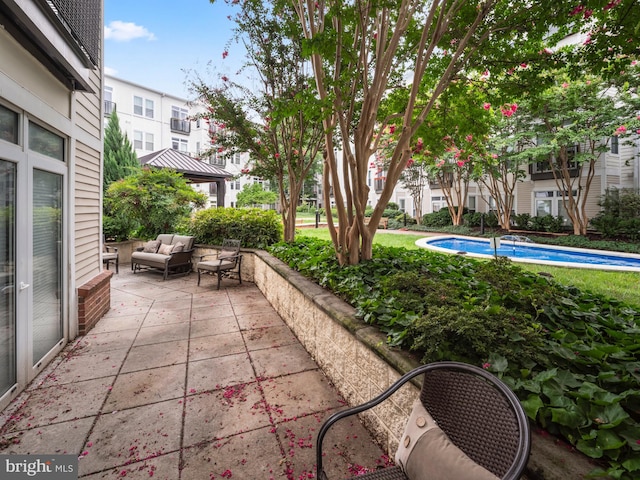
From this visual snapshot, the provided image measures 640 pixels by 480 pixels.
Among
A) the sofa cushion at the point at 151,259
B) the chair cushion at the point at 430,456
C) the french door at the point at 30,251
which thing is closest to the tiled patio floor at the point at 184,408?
the french door at the point at 30,251

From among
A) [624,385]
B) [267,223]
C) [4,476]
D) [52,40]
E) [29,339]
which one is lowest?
[4,476]

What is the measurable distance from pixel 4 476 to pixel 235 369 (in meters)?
1.71

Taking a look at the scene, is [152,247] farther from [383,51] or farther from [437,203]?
[437,203]

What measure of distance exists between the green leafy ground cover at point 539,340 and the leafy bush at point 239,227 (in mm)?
4522

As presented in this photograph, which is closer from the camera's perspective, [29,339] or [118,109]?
[29,339]

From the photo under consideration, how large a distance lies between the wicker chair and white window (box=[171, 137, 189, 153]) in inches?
1027

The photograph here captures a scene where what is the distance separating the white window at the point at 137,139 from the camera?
2120 cm

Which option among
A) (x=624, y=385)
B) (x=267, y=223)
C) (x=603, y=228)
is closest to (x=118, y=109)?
(x=267, y=223)

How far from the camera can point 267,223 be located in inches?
320

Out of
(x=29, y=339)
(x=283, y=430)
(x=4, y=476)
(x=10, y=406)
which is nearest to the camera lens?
(x=4, y=476)

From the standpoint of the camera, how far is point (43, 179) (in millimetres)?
3133

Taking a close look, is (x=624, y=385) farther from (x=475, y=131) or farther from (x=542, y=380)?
(x=475, y=131)

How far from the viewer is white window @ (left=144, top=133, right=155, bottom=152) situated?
21.8 metres

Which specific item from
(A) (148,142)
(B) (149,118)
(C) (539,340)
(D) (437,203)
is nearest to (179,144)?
(A) (148,142)
